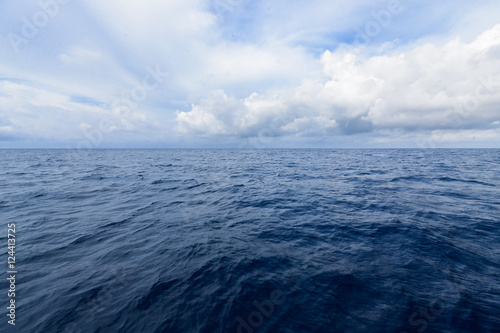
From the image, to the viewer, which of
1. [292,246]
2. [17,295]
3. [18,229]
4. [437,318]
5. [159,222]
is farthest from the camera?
[159,222]

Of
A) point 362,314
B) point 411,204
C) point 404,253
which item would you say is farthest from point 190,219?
point 411,204

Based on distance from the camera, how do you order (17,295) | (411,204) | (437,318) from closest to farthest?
(437,318)
(17,295)
(411,204)

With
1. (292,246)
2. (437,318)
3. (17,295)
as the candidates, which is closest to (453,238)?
(437,318)

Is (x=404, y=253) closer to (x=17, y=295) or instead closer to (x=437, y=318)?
(x=437, y=318)

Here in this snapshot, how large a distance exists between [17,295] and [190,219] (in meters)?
6.76

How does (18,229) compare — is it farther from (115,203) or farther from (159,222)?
(159,222)

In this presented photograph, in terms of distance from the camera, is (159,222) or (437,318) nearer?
(437,318)

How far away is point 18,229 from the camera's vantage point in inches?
396

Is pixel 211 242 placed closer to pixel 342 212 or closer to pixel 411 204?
pixel 342 212

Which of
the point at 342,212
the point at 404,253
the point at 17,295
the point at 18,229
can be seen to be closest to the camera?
the point at 17,295

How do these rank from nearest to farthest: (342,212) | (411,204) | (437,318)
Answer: (437,318) → (342,212) → (411,204)

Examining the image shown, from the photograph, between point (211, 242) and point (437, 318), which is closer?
point (437, 318)

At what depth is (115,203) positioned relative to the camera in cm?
1455

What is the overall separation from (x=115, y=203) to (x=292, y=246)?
13.0 m
